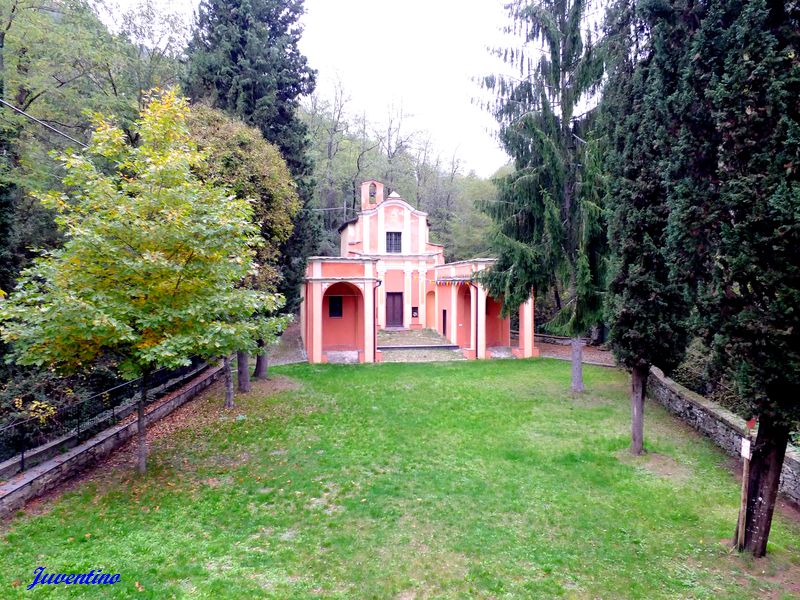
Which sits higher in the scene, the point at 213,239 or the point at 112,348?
the point at 213,239

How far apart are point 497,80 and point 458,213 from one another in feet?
79.2

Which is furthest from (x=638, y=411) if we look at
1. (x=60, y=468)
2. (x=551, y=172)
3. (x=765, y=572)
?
(x=60, y=468)

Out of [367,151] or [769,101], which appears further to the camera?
[367,151]

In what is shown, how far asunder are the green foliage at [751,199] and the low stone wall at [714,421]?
3141 millimetres

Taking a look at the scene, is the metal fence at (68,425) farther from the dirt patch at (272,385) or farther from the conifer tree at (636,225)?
the conifer tree at (636,225)

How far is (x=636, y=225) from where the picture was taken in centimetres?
761

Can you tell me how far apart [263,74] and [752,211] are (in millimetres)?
13983

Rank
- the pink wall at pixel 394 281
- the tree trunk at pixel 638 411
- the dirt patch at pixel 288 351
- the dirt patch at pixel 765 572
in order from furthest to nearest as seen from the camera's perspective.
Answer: the pink wall at pixel 394 281
the dirt patch at pixel 288 351
the tree trunk at pixel 638 411
the dirt patch at pixel 765 572

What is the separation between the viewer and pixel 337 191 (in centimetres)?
3634

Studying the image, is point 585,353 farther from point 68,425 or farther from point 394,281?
point 68,425

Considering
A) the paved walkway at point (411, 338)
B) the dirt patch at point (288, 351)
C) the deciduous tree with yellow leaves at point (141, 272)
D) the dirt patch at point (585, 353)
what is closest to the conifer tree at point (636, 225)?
the deciduous tree with yellow leaves at point (141, 272)

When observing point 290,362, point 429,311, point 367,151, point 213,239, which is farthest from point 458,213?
point 213,239

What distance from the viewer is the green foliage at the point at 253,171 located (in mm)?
10805

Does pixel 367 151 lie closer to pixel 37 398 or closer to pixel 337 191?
pixel 337 191
